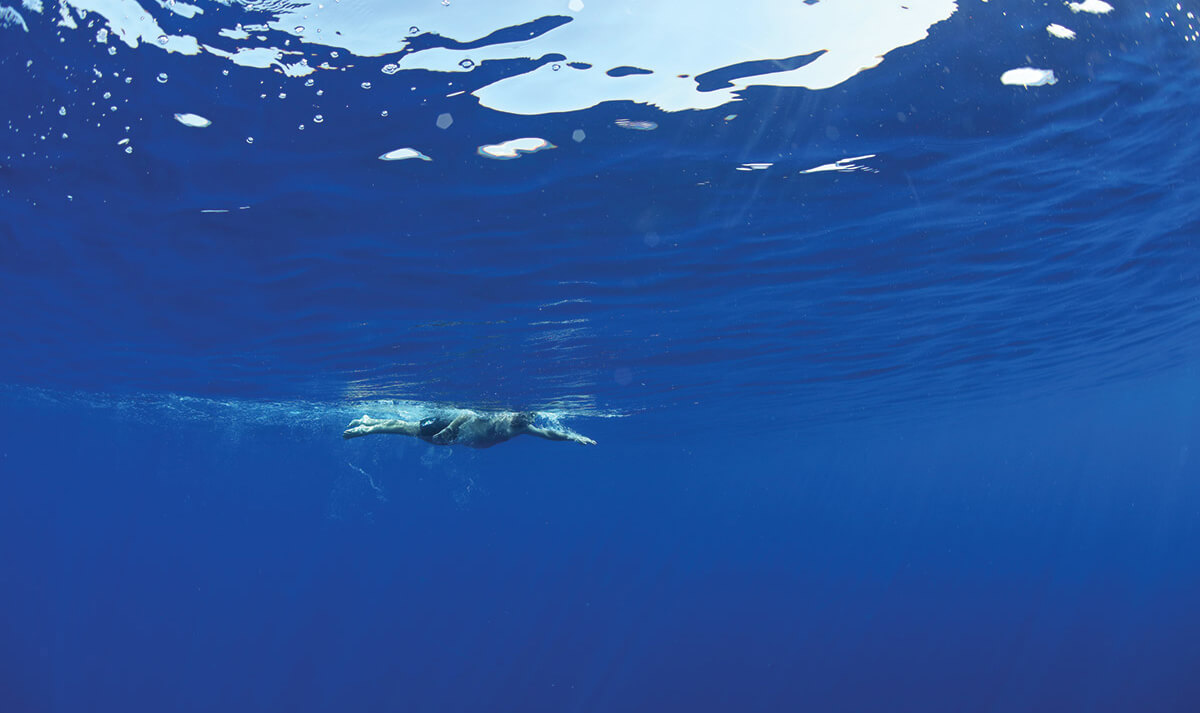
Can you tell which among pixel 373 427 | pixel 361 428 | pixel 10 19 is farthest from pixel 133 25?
pixel 373 427

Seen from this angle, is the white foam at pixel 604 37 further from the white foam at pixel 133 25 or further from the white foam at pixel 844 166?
the white foam at pixel 844 166

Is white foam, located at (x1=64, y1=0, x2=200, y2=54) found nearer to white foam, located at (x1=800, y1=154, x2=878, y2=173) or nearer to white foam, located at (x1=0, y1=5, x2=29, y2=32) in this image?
white foam, located at (x1=0, y1=5, x2=29, y2=32)

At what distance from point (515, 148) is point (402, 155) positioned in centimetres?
154

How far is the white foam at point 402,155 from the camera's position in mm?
8445

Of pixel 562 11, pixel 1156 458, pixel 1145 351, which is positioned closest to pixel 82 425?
pixel 562 11

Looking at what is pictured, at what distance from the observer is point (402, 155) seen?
8.55 meters

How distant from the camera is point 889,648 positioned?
115ft

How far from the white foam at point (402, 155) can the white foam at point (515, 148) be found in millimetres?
806

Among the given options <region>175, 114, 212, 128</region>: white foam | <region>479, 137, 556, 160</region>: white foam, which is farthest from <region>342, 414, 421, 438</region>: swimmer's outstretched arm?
<region>479, 137, 556, 160</region>: white foam

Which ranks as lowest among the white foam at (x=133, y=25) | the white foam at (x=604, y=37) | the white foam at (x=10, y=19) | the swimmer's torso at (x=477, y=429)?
the swimmer's torso at (x=477, y=429)

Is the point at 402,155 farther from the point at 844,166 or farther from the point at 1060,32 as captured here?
the point at 1060,32

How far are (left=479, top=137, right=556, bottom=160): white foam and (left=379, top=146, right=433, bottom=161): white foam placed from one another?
0.81m

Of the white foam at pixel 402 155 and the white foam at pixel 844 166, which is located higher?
the white foam at pixel 402 155

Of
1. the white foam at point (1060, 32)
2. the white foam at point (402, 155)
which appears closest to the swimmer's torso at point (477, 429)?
the white foam at point (402, 155)
